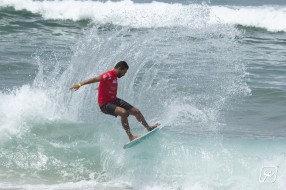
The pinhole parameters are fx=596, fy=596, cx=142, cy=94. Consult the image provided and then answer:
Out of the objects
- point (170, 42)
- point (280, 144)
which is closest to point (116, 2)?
point (170, 42)

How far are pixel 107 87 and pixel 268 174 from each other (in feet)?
10.4

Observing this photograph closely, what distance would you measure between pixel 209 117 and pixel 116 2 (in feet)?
68.2

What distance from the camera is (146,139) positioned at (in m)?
10.6

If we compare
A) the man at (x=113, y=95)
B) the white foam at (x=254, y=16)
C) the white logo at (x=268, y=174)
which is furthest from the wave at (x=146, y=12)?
the man at (x=113, y=95)

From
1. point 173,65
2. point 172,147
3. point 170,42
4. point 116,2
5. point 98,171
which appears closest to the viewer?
point 98,171

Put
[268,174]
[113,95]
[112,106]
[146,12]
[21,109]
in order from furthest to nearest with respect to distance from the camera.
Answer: [146,12] → [21,109] → [268,174] → [113,95] → [112,106]

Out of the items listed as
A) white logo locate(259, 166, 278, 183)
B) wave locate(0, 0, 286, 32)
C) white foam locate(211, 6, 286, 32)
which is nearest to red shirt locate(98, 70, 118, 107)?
white logo locate(259, 166, 278, 183)

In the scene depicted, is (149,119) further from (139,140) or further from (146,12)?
(146,12)

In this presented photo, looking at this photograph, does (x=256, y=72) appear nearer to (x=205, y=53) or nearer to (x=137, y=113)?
(x=205, y=53)

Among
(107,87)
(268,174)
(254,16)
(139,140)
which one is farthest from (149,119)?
(254,16)

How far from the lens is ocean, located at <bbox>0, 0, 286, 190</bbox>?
10.5 m

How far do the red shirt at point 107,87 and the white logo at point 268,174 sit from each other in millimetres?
2918

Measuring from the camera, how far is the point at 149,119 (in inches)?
508

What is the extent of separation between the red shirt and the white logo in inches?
115
